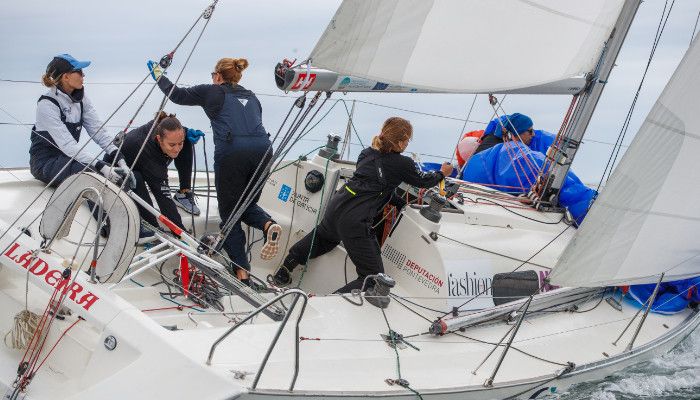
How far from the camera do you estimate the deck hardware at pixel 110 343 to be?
3289mm

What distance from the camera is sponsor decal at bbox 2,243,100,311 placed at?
11.2 feet

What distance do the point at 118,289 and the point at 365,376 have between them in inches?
54.1

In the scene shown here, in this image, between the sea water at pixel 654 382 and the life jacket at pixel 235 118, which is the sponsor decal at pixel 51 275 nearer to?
the life jacket at pixel 235 118

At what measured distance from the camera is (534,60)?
15.7 feet

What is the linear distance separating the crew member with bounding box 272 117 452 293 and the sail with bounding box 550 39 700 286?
34.6 inches

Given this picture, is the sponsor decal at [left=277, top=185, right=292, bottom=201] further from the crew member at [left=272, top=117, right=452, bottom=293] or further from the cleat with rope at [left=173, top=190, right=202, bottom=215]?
the crew member at [left=272, top=117, right=452, bottom=293]

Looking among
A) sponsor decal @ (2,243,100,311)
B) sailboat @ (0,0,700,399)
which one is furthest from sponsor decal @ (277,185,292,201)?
sponsor decal @ (2,243,100,311)

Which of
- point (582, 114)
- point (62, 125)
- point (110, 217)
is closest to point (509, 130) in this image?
point (582, 114)

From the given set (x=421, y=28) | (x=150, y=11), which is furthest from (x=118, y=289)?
(x=150, y=11)

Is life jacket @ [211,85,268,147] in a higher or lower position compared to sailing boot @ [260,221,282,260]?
higher

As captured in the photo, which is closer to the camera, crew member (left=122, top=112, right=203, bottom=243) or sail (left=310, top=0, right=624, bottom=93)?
sail (left=310, top=0, right=624, bottom=93)

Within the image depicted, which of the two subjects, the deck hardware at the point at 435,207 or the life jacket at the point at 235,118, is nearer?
the deck hardware at the point at 435,207

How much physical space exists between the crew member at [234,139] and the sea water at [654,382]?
1840mm

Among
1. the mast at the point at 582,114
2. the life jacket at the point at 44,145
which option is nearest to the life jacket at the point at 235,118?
the life jacket at the point at 44,145
